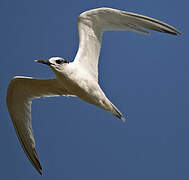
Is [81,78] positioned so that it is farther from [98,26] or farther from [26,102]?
[26,102]

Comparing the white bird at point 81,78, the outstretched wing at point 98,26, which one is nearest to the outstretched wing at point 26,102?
the white bird at point 81,78

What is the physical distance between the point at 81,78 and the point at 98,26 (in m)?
0.55

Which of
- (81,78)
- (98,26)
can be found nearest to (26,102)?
(81,78)

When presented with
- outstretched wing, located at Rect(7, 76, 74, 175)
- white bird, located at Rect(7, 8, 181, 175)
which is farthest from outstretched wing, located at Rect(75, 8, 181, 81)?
outstretched wing, located at Rect(7, 76, 74, 175)

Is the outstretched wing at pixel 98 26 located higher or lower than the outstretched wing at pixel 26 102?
higher

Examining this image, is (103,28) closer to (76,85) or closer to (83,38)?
(83,38)

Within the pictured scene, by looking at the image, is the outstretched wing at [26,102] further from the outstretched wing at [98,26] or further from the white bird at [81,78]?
the outstretched wing at [98,26]

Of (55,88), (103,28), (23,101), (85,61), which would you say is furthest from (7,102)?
(103,28)

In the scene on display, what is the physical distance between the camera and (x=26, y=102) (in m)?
4.11

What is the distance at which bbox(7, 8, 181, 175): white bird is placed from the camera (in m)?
3.46

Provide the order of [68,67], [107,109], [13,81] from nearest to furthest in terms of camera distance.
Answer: [68,67] → [107,109] → [13,81]

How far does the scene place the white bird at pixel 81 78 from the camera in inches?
136

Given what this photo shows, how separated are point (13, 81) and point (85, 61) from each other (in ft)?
2.50

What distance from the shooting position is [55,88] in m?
3.93
